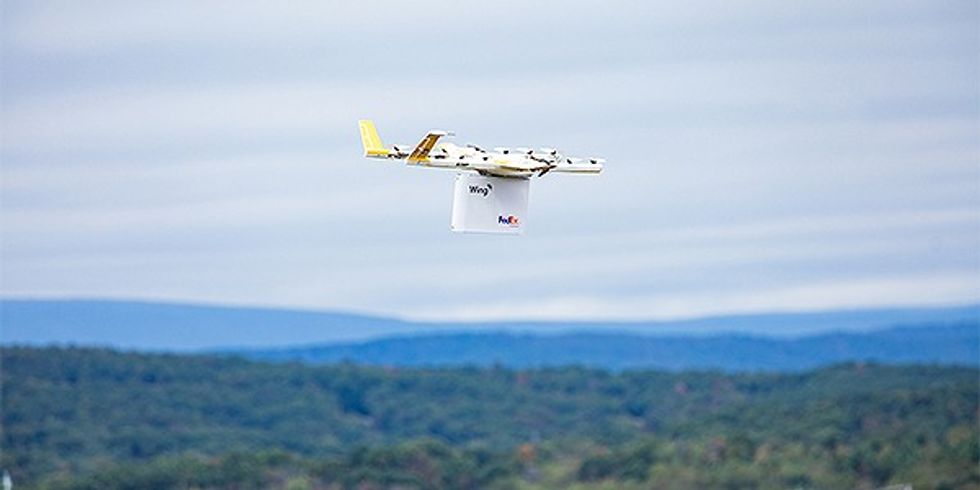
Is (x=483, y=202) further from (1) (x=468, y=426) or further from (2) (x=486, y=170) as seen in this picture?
(1) (x=468, y=426)

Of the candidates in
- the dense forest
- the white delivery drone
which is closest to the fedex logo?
the white delivery drone

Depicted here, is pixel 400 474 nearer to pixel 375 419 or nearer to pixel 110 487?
pixel 110 487

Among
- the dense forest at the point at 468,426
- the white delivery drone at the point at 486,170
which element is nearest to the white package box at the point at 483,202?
the white delivery drone at the point at 486,170

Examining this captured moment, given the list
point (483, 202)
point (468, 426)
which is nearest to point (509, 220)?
point (483, 202)

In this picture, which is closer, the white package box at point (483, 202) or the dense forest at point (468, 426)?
the white package box at point (483, 202)

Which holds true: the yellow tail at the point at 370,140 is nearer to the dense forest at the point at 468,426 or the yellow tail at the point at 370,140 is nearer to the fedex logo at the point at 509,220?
the fedex logo at the point at 509,220

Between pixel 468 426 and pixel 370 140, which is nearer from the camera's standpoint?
pixel 370 140
